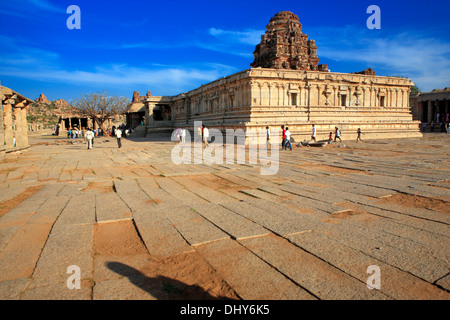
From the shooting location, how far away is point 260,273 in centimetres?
295

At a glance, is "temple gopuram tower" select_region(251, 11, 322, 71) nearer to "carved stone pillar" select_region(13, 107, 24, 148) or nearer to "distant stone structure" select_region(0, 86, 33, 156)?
"distant stone structure" select_region(0, 86, 33, 156)

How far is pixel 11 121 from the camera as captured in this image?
16969 millimetres

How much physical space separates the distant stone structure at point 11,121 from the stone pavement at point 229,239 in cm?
944

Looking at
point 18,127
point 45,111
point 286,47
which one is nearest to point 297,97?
point 286,47

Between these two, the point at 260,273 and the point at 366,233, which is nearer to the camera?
the point at 260,273

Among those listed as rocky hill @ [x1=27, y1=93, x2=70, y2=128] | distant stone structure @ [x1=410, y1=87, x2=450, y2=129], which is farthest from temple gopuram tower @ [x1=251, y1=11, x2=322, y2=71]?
rocky hill @ [x1=27, y1=93, x2=70, y2=128]

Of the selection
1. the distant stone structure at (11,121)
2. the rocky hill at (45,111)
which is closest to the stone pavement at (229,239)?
the distant stone structure at (11,121)

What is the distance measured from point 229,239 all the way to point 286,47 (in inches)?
1198

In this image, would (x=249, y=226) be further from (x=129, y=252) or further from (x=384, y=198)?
(x=384, y=198)

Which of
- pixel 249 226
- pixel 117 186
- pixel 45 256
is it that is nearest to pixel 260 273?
pixel 249 226

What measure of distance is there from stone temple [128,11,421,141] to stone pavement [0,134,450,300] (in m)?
14.8

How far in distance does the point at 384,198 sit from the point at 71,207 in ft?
20.0

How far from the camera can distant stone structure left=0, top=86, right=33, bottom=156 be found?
46.9ft

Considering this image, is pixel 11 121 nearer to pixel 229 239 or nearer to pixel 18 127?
pixel 18 127
